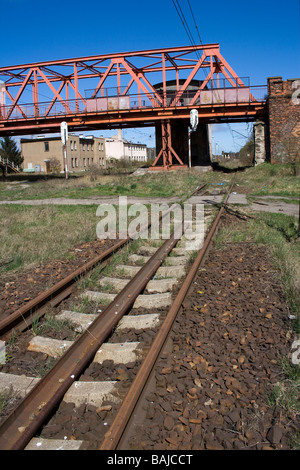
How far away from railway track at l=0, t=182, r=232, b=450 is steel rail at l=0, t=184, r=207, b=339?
0.02 metres

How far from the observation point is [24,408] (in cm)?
318

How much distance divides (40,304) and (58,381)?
6.36 ft

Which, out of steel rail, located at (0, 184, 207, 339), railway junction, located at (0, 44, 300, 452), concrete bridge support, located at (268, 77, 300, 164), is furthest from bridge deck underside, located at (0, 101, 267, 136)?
steel rail, located at (0, 184, 207, 339)

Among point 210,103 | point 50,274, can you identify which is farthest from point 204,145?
point 50,274

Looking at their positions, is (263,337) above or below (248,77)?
below

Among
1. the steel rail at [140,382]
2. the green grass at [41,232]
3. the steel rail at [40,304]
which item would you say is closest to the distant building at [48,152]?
the green grass at [41,232]

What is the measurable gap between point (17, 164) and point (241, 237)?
63675 millimetres

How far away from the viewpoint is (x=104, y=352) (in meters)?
4.14

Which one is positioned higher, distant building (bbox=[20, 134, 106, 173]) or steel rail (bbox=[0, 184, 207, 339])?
distant building (bbox=[20, 134, 106, 173])

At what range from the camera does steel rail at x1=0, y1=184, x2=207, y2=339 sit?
4.72 m

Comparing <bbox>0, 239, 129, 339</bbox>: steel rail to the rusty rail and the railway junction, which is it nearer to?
the railway junction

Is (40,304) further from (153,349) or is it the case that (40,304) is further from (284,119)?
(284,119)

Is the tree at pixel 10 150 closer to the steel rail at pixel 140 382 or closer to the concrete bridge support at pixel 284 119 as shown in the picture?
the concrete bridge support at pixel 284 119

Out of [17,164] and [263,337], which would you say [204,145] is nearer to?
[263,337]
